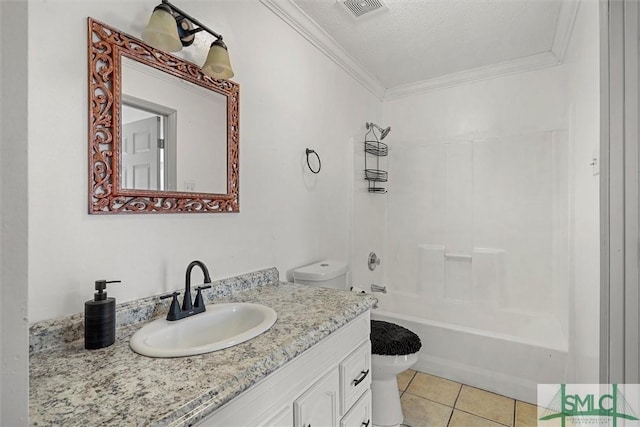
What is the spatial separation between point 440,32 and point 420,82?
855 millimetres

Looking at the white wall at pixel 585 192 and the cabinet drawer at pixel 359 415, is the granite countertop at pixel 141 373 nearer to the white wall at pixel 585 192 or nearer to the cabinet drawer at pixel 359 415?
the cabinet drawer at pixel 359 415

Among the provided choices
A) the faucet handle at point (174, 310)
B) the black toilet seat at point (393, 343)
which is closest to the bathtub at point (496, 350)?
the black toilet seat at point (393, 343)

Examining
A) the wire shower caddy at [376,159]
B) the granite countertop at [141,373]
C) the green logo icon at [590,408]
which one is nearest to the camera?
the granite countertop at [141,373]

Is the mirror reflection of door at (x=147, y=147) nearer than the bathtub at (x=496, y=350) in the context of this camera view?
Yes

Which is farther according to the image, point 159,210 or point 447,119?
point 447,119

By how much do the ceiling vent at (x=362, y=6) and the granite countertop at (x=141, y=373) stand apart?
5.76 ft

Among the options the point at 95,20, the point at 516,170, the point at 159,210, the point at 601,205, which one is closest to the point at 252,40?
the point at 95,20

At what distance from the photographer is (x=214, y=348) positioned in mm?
896

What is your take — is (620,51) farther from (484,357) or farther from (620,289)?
(484,357)

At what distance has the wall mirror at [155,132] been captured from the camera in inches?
41.7

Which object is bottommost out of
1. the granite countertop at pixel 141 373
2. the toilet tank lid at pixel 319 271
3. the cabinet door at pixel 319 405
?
the cabinet door at pixel 319 405

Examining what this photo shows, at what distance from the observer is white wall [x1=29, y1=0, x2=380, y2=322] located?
94cm

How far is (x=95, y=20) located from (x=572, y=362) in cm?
293

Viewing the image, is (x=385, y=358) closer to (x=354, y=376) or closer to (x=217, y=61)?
Answer: (x=354, y=376)
